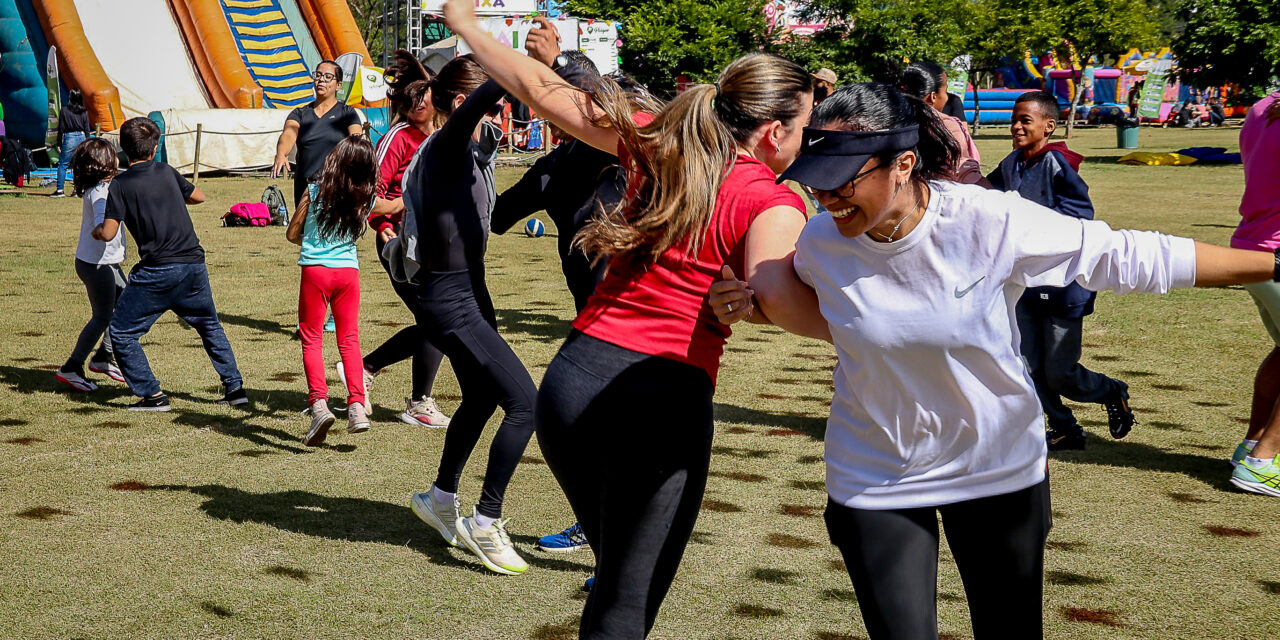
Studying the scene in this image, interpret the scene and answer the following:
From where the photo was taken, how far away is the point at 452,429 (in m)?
4.71

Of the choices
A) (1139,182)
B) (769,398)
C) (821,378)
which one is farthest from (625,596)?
(1139,182)

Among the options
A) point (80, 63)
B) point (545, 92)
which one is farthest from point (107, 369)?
point (80, 63)

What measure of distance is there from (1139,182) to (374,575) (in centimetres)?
2222

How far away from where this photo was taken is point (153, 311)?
23.4ft

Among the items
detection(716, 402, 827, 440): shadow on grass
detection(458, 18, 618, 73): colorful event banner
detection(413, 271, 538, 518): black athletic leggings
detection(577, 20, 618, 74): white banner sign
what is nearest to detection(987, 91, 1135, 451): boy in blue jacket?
detection(716, 402, 827, 440): shadow on grass

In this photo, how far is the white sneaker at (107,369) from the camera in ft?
26.0

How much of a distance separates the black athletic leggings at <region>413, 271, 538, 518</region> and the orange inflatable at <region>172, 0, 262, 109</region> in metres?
25.0

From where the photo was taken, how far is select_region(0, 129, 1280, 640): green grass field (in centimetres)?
415

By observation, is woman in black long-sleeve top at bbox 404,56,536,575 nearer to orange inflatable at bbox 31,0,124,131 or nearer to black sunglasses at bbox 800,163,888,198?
black sunglasses at bbox 800,163,888,198

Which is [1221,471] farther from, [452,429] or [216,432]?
[216,432]

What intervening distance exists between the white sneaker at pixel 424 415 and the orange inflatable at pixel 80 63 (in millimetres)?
20999

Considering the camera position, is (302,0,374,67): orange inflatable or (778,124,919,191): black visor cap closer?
(778,124,919,191): black visor cap

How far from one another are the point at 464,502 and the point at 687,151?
306 cm

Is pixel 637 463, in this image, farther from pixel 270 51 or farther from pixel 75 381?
pixel 270 51
